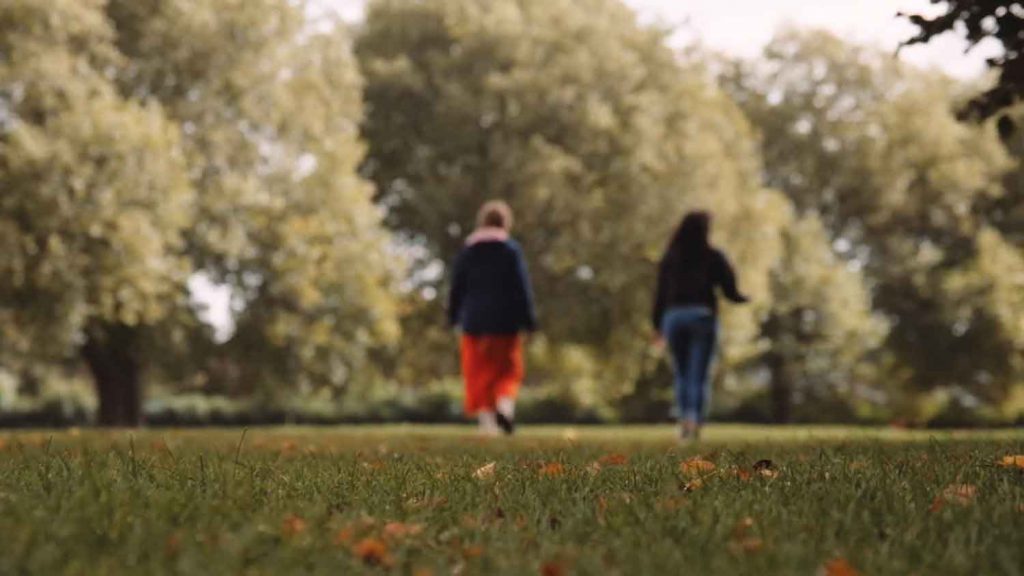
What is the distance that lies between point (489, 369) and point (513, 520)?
862 centimetres

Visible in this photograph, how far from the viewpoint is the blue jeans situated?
1169 centimetres

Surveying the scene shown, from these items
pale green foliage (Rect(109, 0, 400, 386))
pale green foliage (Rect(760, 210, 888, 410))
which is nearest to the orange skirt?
pale green foliage (Rect(109, 0, 400, 386))

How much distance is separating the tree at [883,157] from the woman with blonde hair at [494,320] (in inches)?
1043

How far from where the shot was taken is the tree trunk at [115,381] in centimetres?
2527

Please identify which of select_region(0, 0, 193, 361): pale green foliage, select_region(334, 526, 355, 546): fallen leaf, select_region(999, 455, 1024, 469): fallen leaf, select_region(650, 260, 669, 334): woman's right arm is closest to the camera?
select_region(334, 526, 355, 546): fallen leaf

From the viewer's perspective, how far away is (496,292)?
41.4 feet

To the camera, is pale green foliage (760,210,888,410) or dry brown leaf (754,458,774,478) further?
pale green foliage (760,210,888,410)

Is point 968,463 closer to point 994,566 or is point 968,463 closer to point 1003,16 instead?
point 1003,16

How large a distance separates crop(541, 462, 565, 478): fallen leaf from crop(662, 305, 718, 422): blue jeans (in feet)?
19.3

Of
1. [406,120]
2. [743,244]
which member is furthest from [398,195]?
[743,244]

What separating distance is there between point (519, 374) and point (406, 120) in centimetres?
1766

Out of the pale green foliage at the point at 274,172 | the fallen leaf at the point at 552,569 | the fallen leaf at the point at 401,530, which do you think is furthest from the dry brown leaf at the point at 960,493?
the pale green foliage at the point at 274,172

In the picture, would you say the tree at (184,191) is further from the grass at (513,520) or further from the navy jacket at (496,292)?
the grass at (513,520)

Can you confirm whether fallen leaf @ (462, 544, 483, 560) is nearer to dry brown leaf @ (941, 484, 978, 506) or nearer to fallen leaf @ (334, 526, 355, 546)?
fallen leaf @ (334, 526, 355, 546)
